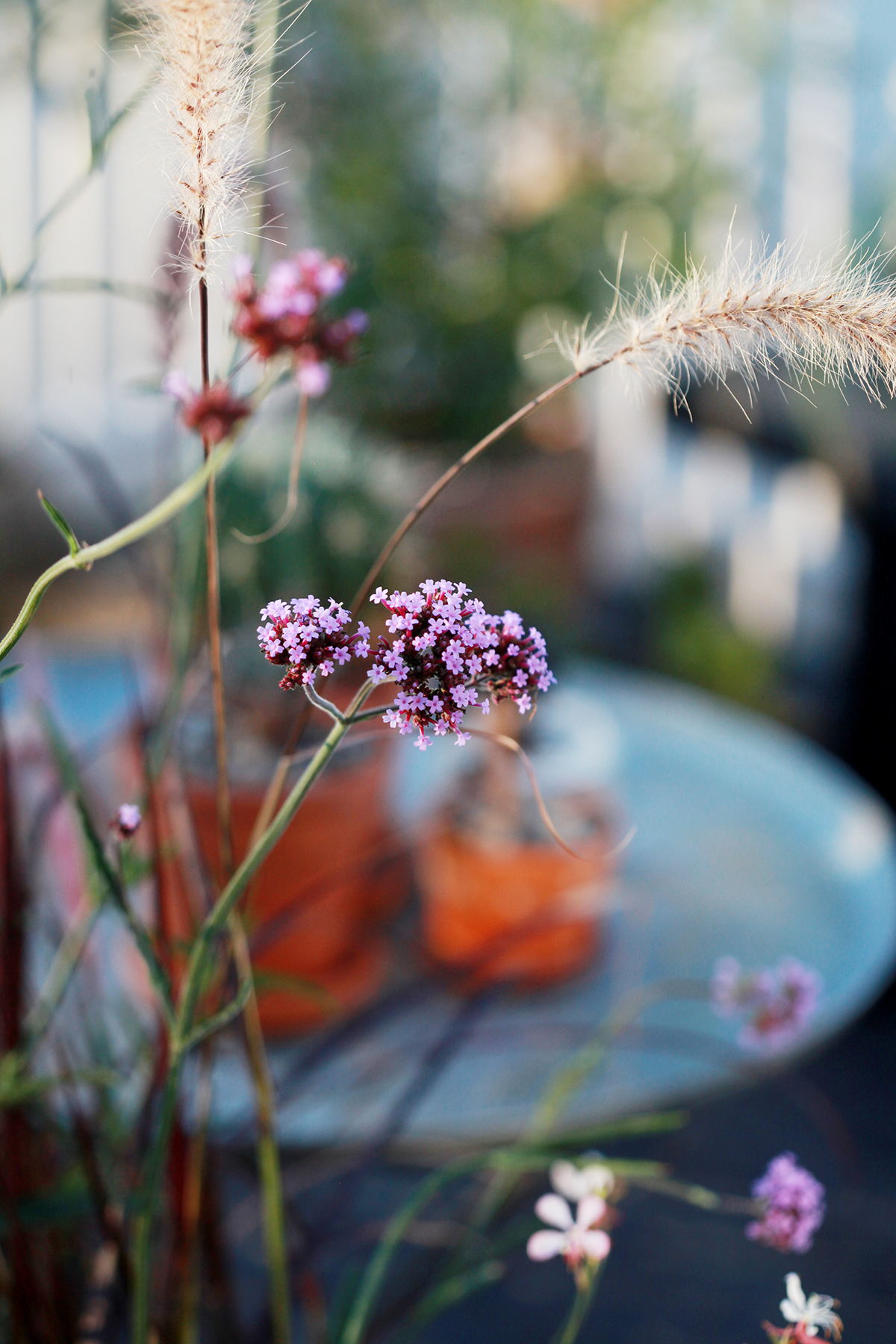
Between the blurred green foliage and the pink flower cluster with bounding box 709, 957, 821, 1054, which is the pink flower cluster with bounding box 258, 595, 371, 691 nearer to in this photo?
the pink flower cluster with bounding box 709, 957, 821, 1054

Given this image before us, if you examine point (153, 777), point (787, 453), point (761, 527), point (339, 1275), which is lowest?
point (339, 1275)

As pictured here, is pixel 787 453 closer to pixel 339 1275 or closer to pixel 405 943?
pixel 405 943

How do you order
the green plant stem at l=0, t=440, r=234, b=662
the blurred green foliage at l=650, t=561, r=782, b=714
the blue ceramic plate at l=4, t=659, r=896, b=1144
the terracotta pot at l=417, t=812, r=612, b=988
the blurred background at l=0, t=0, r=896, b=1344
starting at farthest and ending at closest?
1. the blurred green foliage at l=650, t=561, r=782, b=714
2. the blurred background at l=0, t=0, r=896, b=1344
3. the terracotta pot at l=417, t=812, r=612, b=988
4. the blue ceramic plate at l=4, t=659, r=896, b=1144
5. the green plant stem at l=0, t=440, r=234, b=662

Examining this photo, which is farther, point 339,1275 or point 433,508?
point 433,508

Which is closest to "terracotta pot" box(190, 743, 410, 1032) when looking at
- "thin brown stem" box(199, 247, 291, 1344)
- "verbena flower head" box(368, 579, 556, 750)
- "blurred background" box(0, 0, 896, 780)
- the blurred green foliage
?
"thin brown stem" box(199, 247, 291, 1344)

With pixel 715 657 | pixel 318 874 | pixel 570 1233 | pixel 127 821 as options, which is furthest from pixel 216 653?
pixel 715 657

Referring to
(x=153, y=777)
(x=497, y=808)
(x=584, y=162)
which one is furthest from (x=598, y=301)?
(x=153, y=777)

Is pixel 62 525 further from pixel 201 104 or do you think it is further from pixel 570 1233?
pixel 570 1233
